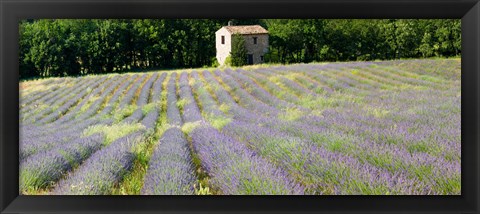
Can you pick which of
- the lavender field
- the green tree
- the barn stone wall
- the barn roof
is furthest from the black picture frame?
the green tree

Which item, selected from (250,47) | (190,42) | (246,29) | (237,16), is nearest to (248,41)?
(250,47)

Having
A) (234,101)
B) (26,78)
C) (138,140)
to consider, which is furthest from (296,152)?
(26,78)

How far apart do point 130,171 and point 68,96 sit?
0.91 metres

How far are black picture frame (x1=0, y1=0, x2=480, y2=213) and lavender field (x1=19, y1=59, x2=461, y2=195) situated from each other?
0.23 feet

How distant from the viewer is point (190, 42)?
11.3ft

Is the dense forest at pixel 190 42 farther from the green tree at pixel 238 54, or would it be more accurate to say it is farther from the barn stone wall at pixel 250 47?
the green tree at pixel 238 54

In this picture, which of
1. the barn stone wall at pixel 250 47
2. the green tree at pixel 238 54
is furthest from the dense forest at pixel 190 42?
the green tree at pixel 238 54

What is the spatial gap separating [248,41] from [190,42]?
0.47 metres

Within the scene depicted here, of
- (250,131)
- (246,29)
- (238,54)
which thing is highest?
(246,29)

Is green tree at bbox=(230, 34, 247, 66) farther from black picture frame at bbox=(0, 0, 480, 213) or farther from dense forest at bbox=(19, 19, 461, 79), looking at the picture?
black picture frame at bbox=(0, 0, 480, 213)

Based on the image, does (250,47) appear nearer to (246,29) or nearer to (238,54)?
(238,54)

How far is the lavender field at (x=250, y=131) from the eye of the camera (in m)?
2.84

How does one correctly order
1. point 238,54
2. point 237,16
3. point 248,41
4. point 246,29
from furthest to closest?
1. point 238,54
2. point 248,41
3. point 246,29
4. point 237,16
